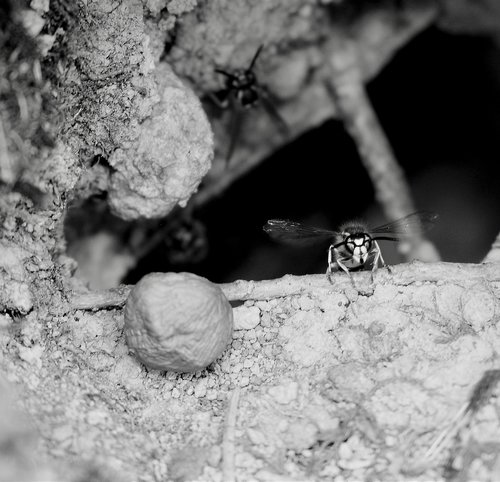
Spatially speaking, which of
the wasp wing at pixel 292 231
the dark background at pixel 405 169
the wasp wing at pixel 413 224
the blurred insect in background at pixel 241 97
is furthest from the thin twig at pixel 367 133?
the wasp wing at pixel 292 231

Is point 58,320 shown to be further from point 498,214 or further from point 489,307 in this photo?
point 498,214

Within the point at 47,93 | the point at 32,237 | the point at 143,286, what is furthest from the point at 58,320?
the point at 47,93

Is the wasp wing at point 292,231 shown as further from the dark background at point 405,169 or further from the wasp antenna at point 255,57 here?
the wasp antenna at point 255,57

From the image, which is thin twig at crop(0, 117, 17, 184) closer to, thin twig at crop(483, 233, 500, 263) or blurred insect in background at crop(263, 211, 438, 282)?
blurred insect in background at crop(263, 211, 438, 282)

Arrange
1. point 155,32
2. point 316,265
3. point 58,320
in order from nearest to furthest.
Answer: point 58,320 → point 155,32 → point 316,265

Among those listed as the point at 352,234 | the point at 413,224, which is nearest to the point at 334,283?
the point at 352,234
